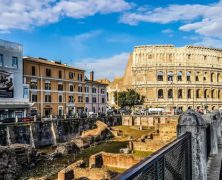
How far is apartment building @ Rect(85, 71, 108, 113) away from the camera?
73062 mm

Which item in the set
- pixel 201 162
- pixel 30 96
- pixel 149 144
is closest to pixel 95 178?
pixel 201 162

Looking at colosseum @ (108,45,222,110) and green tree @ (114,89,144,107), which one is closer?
green tree @ (114,89,144,107)

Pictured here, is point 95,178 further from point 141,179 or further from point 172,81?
point 172,81

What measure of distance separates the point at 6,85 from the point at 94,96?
1240 inches

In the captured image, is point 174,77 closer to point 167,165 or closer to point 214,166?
point 214,166

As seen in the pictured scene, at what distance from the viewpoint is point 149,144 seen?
36250mm

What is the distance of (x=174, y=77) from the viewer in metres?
91.8

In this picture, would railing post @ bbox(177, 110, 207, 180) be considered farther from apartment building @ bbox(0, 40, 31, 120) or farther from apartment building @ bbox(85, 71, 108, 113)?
apartment building @ bbox(85, 71, 108, 113)

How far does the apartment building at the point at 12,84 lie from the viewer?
46.0 metres

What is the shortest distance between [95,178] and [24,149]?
1368 cm

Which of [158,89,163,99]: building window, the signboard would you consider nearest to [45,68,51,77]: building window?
the signboard

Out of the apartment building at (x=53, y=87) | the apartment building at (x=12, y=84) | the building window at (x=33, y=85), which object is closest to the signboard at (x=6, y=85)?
the apartment building at (x=12, y=84)

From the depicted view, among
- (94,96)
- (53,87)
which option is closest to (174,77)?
(94,96)

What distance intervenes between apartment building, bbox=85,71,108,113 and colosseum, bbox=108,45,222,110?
54.1 feet
